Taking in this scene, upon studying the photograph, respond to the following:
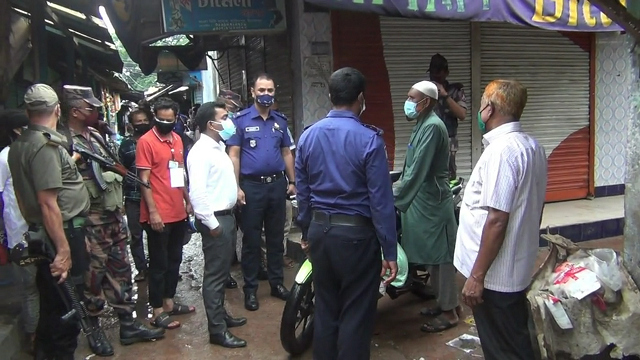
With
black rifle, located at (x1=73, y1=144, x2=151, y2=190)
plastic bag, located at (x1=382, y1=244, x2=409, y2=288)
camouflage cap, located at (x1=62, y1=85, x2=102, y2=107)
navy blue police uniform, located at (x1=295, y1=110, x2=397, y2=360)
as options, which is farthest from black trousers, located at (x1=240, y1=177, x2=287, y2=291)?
navy blue police uniform, located at (x1=295, y1=110, x2=397, y2=360)

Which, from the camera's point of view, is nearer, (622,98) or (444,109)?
(444,109)

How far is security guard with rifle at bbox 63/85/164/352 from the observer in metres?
3.80

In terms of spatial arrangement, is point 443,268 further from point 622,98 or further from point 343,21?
point 622,98

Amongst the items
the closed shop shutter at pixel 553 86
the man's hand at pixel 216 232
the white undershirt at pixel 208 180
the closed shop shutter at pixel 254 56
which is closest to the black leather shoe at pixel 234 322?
the man's hand at pixel 216 232

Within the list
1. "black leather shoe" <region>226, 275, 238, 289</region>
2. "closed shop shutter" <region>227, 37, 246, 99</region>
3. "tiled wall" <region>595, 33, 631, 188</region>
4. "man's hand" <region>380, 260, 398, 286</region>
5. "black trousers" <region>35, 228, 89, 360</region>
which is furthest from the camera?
"closed shop shutter" <region>227, 37, 246, 99</region>

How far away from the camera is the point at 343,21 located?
6461 millimetres

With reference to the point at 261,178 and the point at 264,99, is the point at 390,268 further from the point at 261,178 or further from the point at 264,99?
the point at 264,99

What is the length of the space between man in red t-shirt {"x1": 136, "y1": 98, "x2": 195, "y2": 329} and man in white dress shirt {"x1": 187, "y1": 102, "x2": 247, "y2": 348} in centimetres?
49

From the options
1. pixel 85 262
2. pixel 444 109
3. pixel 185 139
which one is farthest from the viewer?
pixel 185 139

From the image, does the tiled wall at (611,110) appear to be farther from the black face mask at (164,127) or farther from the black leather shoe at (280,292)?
the black face mask at (164,127)

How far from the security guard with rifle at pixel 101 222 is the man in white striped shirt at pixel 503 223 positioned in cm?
272

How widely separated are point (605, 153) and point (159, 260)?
7213mm

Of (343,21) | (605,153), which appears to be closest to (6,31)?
(343,21)

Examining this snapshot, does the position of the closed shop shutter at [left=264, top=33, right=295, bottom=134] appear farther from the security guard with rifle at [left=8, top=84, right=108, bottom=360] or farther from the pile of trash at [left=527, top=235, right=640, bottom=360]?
the pile of trash at [left=527, top=235, right=640, bottom=360]
